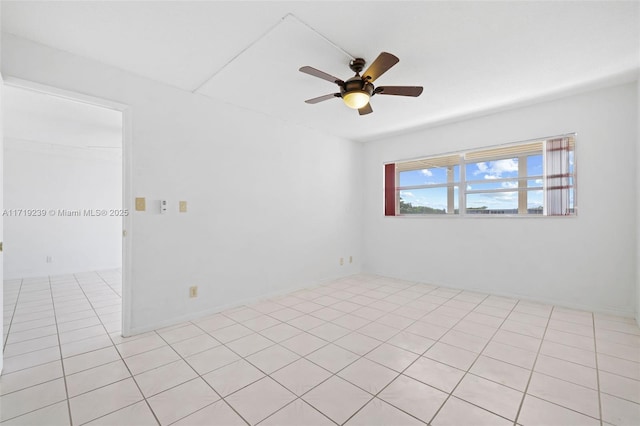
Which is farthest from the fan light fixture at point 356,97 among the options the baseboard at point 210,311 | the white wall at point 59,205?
the white wall at point 59,205

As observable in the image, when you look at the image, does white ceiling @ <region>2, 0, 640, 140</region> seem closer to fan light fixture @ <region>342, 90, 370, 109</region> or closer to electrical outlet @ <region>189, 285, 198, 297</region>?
fan light fixture @ <region>342, 90, 370, 109</region>

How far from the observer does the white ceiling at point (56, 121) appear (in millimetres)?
3500

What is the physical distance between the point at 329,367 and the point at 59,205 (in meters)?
6.57

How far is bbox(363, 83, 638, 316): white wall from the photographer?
326cm

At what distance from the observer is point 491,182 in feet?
14.0

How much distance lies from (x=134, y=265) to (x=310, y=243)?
2544mm

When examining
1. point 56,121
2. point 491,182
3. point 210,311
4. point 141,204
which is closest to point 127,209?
point 141,204

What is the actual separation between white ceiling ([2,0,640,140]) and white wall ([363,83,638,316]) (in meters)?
Result: 0.55

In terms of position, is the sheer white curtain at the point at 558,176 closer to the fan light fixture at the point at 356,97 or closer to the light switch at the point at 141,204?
the fan light fixture at the point at 356,97

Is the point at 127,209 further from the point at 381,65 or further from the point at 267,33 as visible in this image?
the point at 381,65

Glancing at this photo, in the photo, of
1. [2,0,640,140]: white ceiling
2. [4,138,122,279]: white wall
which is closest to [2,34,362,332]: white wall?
[2,0,640,140]: white ceiling

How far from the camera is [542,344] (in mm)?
2592

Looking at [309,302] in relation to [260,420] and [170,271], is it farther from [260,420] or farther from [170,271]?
[260,420]

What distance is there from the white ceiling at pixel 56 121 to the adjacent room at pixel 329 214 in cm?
6
